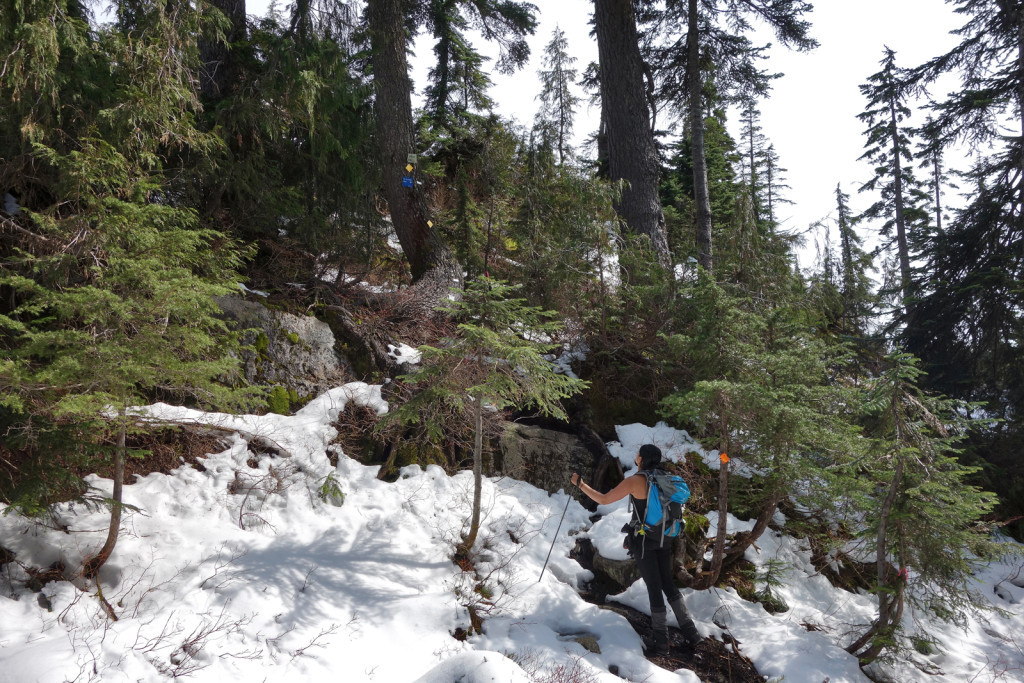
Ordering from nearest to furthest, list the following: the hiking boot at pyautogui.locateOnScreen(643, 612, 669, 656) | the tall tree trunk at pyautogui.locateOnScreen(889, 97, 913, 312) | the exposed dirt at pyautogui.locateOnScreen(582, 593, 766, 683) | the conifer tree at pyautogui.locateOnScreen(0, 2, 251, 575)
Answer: the conifer tree at pyautogui.locateOnScreen(0, 2, 251, 575) < the exposed dirt at pyautogui.locateOnScreen(582, 593, 766, 683) < the hiking boot at pyautogui.locateOnScreen(643, 612, 669, 656) < the tall tree trunk at pyautogui.locateOnScreen(889, 97, 913, 312)

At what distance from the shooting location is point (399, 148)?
9641 mm

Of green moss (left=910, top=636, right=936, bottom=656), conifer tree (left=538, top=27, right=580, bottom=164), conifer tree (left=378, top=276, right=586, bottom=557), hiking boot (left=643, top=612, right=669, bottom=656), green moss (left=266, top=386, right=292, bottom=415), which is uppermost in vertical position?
conifer tree (left=538, top=27, right=580, bottom=164)

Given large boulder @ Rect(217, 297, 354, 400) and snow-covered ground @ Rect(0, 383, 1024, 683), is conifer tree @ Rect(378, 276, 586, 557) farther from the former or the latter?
large boulder @ Rect(217, 297, 354, 400)


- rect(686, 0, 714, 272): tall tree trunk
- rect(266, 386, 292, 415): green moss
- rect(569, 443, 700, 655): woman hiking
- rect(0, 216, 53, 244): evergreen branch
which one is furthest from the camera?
rect(686, 0, 714, 272): tall tree trunk

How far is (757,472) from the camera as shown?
6.31m

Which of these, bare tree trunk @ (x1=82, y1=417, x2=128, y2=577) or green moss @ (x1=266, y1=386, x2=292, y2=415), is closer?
bare tree trunk @ (x1=82, y1=417, x2=128, y2=577)

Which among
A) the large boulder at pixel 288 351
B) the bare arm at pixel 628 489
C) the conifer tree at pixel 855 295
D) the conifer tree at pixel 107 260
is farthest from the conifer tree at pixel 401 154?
the conifer tree at pixel 855 295

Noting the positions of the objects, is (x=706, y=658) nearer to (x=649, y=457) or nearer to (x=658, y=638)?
(x=658, y=638)

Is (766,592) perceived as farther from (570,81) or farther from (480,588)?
(570,81)

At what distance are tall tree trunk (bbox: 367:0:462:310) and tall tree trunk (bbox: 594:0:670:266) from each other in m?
4.47

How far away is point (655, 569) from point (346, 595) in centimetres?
315

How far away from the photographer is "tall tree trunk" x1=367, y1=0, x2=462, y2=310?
9602mm

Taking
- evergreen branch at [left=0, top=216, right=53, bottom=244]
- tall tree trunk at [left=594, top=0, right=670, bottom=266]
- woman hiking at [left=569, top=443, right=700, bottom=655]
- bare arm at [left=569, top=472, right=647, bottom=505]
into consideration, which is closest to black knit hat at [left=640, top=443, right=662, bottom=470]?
woman hiking at [left=569, top=443, right=700, bottom=655]

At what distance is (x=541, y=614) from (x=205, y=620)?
307 cm
